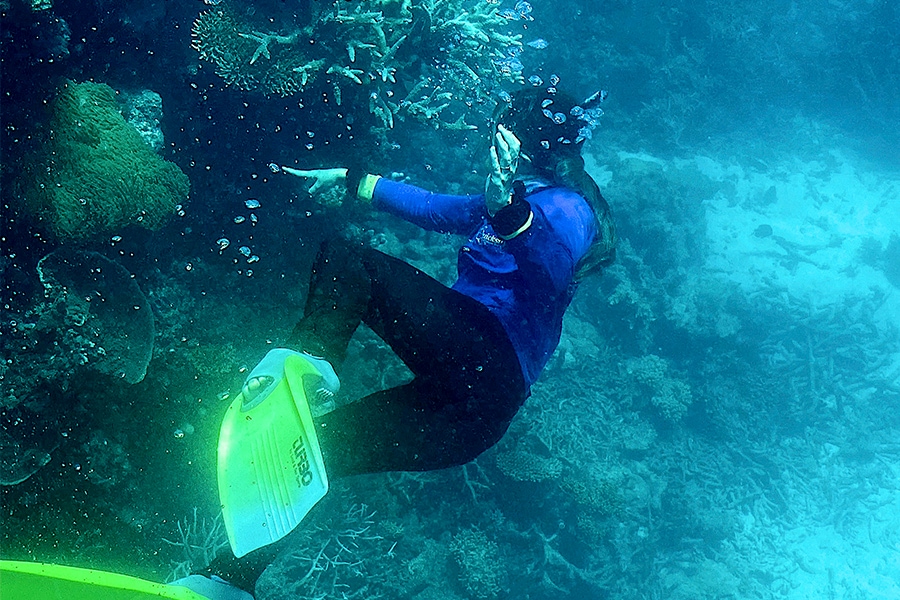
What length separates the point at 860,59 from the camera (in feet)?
56.5

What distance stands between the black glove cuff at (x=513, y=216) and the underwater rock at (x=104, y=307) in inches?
112

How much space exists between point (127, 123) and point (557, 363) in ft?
22.4

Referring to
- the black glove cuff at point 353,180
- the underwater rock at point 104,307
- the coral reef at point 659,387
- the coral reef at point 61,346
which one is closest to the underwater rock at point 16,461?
the coral reef at point 61,346

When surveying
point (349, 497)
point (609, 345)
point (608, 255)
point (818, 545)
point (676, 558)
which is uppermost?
point (608, 255)

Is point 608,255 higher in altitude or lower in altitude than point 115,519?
higher

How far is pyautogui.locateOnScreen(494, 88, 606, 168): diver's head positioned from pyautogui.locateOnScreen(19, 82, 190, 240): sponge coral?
2694mm

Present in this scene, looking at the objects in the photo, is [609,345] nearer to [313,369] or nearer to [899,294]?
[313,369]

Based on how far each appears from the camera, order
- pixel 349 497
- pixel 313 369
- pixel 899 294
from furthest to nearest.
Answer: pixel 899 294 → pixel 349 497 → pixel 313 369

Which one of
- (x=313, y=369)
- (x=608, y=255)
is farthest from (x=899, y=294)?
(x=313, y=369)

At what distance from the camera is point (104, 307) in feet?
12.9

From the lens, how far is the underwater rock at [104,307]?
3.75 m

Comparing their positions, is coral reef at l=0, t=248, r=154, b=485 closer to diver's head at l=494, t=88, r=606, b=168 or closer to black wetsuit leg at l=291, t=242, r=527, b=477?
black wetsuit leg at l=291, t=242, r=527, b=477

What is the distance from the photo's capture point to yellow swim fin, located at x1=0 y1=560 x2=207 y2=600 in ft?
6.92

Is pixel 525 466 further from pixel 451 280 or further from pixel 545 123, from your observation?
pixel 545 123
